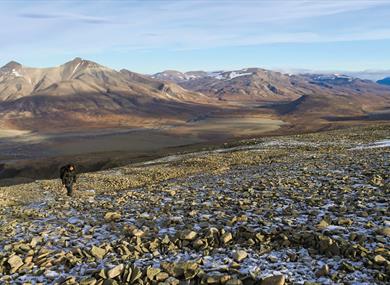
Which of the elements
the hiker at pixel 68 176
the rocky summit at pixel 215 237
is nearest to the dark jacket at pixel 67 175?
the hiker at pixel 68 176

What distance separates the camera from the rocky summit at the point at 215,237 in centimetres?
929

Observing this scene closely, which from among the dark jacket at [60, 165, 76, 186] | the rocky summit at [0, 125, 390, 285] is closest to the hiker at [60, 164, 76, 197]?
the dark jacket at [60, 165, 76, 186]

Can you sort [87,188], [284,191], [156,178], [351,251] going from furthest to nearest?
[156,178], [87,188], [284,191], [351,251]

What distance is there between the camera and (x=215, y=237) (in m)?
11.4

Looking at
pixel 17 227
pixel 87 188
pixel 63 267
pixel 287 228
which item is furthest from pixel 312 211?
pixel 87 188

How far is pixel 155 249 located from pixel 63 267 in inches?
97.3

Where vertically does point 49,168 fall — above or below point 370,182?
below

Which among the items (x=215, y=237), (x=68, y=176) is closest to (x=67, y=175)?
(x=68, y=176)

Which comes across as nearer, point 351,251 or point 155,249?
point 351,251

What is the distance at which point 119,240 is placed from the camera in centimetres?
1196

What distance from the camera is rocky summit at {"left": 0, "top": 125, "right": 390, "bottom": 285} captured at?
929 centimetres

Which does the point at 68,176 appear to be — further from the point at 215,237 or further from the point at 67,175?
the point at 215,237

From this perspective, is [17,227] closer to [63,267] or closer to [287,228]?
[63,267]

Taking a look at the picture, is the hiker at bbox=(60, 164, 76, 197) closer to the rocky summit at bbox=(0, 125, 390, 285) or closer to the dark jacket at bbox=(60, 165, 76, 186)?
the dark jacket at bbox=(60, 165, 76, 186)
